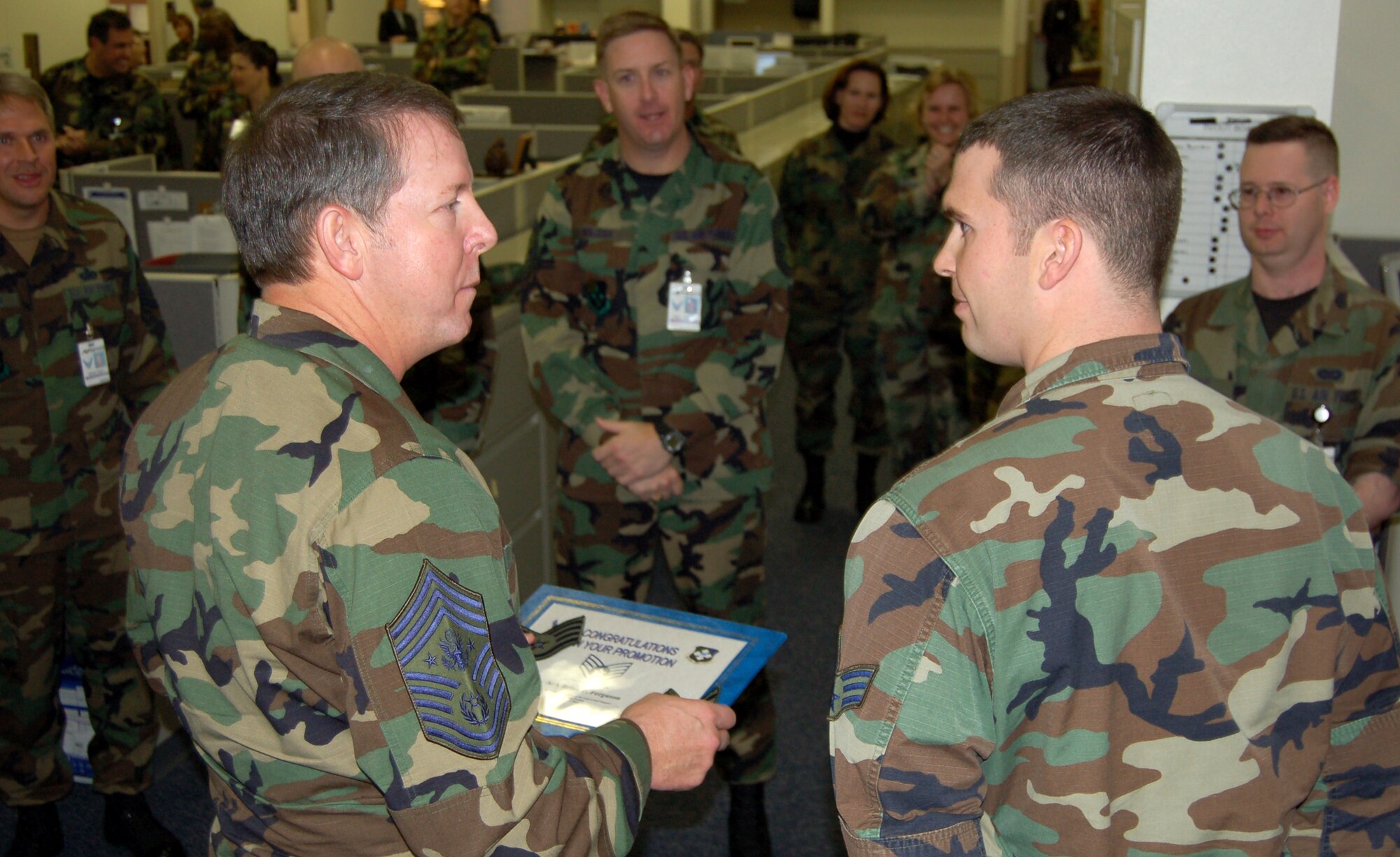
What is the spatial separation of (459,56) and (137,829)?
19.4 feet

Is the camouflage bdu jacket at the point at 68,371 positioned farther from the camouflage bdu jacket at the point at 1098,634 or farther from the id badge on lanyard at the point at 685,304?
the camouflage bdu jacket at the point at 1098,634

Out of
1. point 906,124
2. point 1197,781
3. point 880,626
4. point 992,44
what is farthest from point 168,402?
point 992,44

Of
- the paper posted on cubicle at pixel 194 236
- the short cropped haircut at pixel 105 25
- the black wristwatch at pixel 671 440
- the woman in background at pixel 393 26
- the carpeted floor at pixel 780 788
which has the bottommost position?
the carpeted floor at pixel 780 788

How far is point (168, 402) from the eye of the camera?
1.07 meters

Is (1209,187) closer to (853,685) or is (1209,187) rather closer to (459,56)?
(853,685)

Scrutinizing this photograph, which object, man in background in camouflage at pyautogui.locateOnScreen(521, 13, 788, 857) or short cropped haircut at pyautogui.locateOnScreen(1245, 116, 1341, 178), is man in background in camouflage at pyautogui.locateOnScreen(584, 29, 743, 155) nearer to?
man in background in camouflage at pyautogui.locateOnScreen(521, 13, 788, 857)

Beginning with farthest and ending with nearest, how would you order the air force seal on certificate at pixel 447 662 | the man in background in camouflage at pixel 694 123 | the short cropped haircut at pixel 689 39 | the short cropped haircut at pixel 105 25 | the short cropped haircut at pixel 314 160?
the short cropped haircut at pixel 105 25
the short cropped haircut at pixel 689 39
the man in background in camouflage at pixel 694 123
the short cropped haircut at pixel 314 160
the air force seal on certificate at pixel 447 662

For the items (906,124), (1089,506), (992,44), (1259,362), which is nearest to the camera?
(1089,506)

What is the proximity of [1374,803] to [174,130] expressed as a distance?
665 centimetres

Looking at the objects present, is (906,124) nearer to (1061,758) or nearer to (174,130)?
(174,130)

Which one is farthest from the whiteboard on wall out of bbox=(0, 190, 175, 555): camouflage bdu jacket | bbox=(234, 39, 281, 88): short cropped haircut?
bbox=(234, 39, 281, 88): short cropped haircut

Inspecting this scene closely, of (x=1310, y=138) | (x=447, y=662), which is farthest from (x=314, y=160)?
(x=1310, y=138)

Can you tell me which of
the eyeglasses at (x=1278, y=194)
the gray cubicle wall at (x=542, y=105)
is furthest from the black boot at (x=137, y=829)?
the gray cubicle wall at (x=542, y=105)

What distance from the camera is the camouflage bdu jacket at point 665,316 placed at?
2342 millimetres
